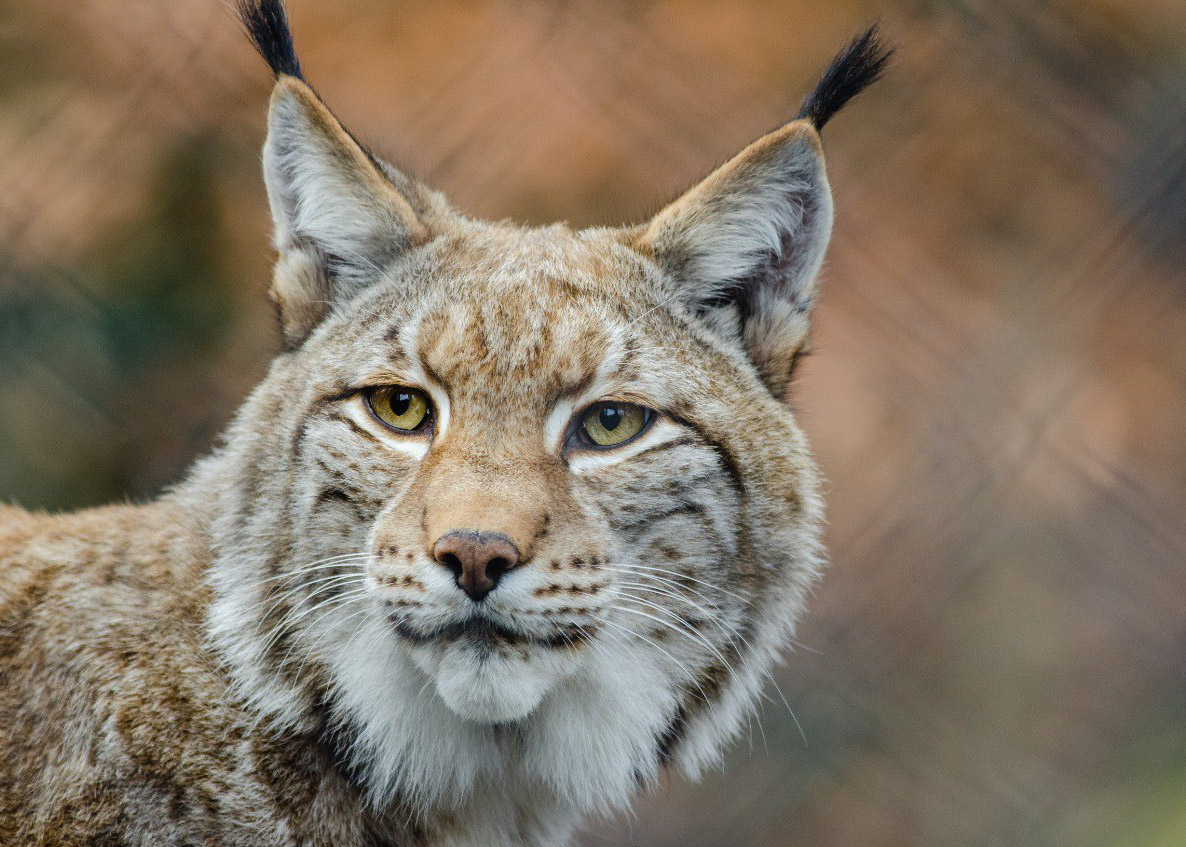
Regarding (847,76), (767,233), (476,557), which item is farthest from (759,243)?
(476,557)

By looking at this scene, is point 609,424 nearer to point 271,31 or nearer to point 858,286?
point 271,31

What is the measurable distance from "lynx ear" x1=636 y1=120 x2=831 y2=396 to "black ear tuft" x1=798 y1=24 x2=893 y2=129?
0.10 m

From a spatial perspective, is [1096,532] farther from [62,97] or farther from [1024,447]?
[62,97]

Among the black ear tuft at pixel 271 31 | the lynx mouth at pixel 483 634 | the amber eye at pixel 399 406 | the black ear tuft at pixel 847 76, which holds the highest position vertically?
the black ear tuft at pixel 847 76

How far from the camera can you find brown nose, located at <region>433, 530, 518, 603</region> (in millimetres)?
2150

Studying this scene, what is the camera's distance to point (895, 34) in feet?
14.5

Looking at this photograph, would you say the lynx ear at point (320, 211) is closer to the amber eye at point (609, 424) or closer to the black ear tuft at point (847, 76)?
the amber eye at point (609, 424)

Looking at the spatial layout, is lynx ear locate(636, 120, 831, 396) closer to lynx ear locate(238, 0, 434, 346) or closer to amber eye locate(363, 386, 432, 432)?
lynx ear locate(238, 0, 434, 346)

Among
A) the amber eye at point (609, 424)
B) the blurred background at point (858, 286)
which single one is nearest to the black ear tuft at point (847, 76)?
the amber eye at point (609, 424)

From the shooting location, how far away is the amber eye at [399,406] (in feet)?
8.52

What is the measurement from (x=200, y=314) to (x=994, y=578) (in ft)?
10.8

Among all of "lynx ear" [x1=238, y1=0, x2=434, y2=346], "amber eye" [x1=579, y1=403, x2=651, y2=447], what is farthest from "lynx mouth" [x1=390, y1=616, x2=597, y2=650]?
"lynx ear" [x1=238, y1=0, x2=434, y2=346]

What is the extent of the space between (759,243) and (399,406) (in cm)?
101

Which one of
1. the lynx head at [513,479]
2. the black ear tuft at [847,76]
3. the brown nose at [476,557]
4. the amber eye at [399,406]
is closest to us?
the brown nose at [476,557]
